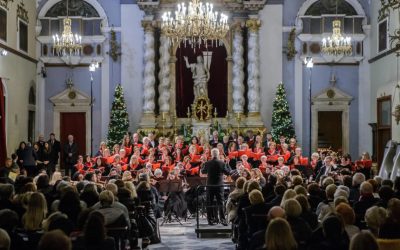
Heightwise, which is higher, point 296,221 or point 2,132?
point 2,132

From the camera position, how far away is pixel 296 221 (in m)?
8.17

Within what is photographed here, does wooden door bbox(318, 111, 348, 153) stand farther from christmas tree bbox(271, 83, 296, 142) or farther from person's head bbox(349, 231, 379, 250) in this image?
person's head bbox(349, 231, 379, 250)

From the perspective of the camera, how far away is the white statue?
26.1m

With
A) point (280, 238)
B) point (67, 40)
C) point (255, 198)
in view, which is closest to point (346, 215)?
point (280, 238)

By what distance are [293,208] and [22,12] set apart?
63.3 feet

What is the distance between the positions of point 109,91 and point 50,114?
2.50 meters

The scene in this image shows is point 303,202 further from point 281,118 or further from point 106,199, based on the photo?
point 281,118

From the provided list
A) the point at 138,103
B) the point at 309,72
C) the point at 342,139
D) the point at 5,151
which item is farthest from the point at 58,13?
the point at 342,139

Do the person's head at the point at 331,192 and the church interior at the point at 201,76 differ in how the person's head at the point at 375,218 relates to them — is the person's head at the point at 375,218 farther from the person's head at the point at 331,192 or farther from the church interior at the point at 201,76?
the church interior at the point at 201,76

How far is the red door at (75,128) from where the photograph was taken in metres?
26.9

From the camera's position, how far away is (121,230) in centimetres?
881

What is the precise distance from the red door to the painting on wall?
460 inches

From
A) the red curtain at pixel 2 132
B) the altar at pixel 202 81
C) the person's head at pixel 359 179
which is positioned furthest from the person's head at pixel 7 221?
the altar at pixel 202 81

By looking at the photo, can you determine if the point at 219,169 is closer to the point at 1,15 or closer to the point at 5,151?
the point at 5,151
